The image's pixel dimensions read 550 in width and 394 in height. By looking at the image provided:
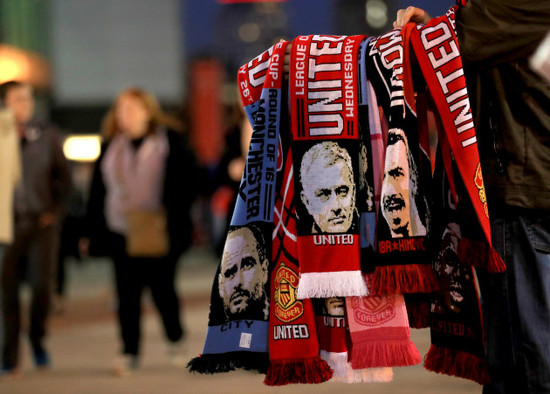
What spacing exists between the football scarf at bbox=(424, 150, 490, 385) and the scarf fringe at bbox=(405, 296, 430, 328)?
0.40ft

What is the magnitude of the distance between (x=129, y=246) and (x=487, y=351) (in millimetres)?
3748

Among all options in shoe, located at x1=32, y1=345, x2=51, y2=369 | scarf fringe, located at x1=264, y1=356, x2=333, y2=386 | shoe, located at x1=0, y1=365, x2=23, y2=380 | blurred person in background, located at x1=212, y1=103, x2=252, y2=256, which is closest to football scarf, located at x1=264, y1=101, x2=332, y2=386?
scarf fringe, located at x1=264, y1=356, x2=333, y2=386

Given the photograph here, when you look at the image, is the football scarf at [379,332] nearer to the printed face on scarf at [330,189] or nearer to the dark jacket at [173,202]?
the printed face on scarf at [330,189]

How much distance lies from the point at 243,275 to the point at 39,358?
159 inches

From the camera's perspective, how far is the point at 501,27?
2432 mm

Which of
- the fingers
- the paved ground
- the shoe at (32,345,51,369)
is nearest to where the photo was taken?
the fingers

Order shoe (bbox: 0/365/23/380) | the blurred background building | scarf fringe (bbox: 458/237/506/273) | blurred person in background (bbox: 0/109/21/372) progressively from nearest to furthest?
scarf fringe (bbox: 458/237/506/273), blurred person in background (bbox: 0/109/21/372), shoe (bbox: 0/365/23/380), the blurred background building

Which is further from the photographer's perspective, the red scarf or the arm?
the arm

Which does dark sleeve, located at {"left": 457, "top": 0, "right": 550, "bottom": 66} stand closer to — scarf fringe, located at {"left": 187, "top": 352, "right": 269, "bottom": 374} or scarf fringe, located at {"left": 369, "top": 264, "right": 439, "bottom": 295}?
scarf fringe, located at {"left": 369, "top": 264, "right": 439, "bottom": 295}

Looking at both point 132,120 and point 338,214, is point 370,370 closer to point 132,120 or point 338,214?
point 338,214

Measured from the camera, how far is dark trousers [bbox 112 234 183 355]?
5922 mm

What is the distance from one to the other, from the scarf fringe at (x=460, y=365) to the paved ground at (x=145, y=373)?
16 centimetres

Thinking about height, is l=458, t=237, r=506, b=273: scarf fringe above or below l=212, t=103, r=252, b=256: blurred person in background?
below

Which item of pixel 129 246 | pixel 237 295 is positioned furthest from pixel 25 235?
pixel 237 295
